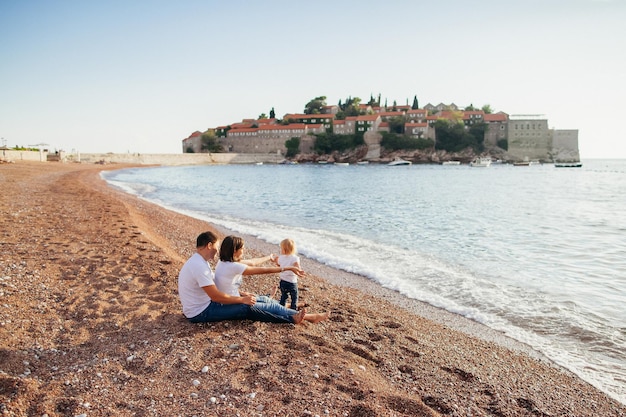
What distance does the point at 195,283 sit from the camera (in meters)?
5.22

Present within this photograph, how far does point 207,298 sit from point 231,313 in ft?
1.24

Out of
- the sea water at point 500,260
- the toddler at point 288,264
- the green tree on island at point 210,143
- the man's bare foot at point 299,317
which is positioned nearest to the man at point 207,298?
the man's bare foot at point 299,317

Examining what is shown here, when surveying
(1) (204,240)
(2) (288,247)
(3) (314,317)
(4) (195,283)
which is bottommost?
(3) (314,317)

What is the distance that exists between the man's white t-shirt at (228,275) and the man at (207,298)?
10 centimetres

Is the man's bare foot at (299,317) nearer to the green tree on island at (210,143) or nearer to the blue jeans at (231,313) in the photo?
the blue jeans at (231,313)

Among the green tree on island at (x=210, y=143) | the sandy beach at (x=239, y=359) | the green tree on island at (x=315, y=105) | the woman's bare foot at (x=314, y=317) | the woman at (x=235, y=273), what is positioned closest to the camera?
the sandy beach at (x=239, y=359)

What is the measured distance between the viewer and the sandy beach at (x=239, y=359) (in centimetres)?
366

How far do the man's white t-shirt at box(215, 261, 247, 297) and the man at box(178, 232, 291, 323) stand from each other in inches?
4.0

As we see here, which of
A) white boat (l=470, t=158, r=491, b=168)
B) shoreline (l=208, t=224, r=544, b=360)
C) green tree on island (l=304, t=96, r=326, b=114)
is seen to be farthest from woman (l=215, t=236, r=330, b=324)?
green tree on island (l=304, t=96, r=326, b=114)

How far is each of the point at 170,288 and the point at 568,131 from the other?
13671cm

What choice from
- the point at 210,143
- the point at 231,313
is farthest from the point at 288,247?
the point at 210,143

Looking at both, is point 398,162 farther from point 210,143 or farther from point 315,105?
point 210,143

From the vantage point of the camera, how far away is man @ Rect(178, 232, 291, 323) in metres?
5.11

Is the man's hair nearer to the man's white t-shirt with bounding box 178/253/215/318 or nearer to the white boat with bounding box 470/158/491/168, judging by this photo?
the man's white t-shirt with bounding box 178/253/215/318
